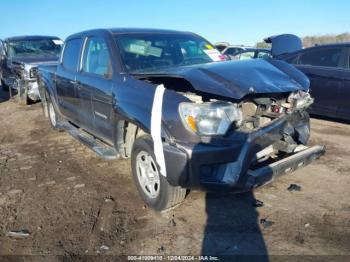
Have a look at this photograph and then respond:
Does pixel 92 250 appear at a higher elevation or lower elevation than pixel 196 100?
lower

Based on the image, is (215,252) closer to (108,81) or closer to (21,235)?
(21,235)

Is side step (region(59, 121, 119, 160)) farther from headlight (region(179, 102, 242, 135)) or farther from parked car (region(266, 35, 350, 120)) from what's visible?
parked car (region(266, 35, 350, 120))

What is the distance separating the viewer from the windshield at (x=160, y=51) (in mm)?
4195

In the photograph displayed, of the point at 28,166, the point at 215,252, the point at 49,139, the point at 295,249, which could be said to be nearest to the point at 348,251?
the point at 295,249

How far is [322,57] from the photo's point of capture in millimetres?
7102

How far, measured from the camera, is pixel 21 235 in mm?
3371

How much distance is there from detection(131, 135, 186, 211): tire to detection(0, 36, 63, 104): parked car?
697 cm

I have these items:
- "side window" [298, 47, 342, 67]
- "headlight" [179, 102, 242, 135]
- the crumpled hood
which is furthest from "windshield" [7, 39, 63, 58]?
"headlight" [179, 102, 242, 135]

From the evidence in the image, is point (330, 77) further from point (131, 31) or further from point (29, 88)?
point (29, 88)

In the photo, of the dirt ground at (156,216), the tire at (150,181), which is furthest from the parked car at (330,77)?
the tire at (150,181)

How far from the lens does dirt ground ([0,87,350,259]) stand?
10.2 feet

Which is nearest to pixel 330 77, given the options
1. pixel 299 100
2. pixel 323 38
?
pixel 299 100

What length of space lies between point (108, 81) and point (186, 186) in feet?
5.39

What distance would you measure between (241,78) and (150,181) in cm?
136
